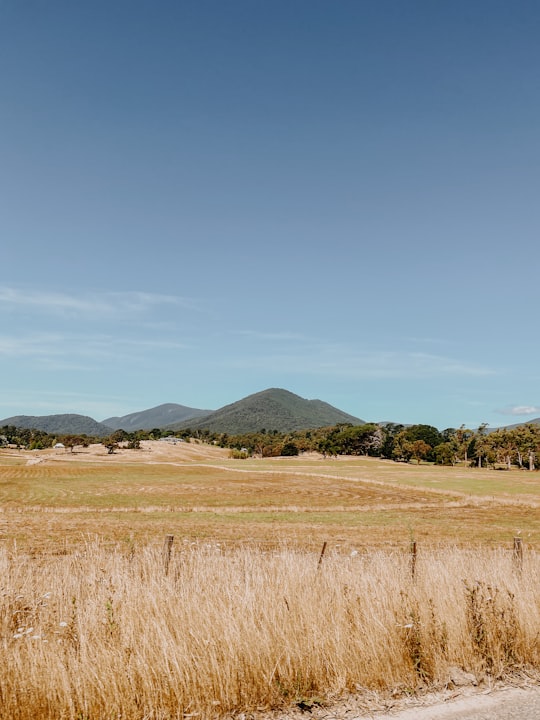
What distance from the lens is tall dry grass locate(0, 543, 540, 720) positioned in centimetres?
657

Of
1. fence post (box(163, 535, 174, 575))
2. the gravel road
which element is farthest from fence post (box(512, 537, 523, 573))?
fence post (box(163, 535, 174, 575))

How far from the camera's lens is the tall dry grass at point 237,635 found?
6.57 m

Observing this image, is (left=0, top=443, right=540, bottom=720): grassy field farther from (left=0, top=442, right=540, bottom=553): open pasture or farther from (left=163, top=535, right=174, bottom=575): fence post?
(left=0, top=442, right=540, bottom=553): open pasture

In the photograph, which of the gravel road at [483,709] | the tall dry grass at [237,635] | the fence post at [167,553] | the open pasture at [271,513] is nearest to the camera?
the tall dry grass at [237,635]

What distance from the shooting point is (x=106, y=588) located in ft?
27.9

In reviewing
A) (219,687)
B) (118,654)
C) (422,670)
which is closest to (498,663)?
(422,670)

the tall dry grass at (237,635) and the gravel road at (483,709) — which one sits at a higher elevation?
the tall dry grass at (237,635)

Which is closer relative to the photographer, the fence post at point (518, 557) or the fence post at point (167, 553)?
the fence post at point (167, 553)

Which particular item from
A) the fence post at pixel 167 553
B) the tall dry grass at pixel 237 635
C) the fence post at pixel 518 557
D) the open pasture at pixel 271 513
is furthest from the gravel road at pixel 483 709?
the open pasture at pixel 271 513

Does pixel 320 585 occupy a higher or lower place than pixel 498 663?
higher

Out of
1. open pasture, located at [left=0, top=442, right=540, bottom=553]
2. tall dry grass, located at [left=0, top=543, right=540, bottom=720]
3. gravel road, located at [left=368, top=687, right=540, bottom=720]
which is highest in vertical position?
tall dry grass, located at [left=0, top=543, right=540, bottom=720]

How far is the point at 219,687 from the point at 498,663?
15.1ft

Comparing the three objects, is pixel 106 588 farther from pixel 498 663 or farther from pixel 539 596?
pixel 539 596

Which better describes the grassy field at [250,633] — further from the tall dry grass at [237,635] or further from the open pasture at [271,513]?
the open pasture at [271,513]
